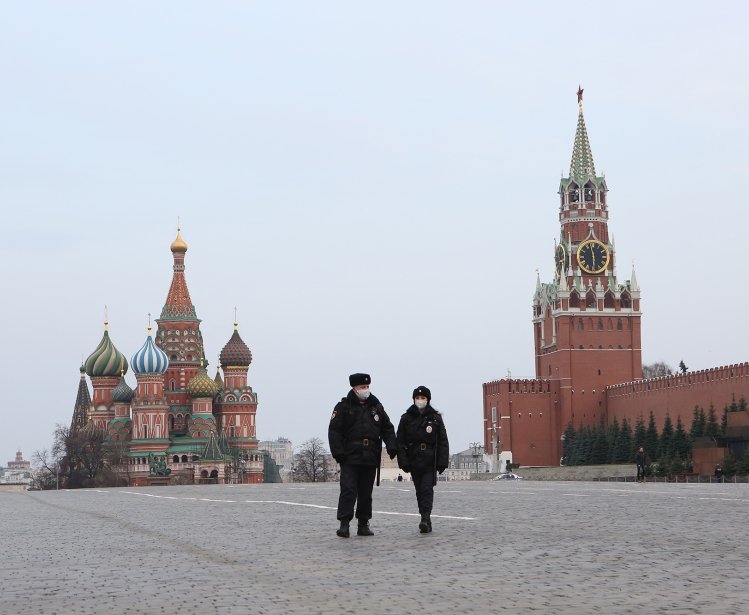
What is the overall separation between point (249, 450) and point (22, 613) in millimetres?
98402

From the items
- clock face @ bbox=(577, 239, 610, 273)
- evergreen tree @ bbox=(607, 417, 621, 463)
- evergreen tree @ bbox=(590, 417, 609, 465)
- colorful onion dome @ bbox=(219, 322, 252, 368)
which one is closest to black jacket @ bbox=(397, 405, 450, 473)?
evergreen tree @ bbox=(607, 417, 621, 463)

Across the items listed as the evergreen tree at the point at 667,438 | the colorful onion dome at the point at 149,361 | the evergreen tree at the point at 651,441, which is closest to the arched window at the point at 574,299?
the evergreen tree at the point at 651,441

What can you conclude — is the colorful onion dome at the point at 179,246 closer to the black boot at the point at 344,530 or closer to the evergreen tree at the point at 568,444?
the evergreen tree at the point at 568,444

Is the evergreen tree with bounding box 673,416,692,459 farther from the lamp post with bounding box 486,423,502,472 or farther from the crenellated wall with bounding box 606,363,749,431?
the lamp post with bounding box 486,423,502,472

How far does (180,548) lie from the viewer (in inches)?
416

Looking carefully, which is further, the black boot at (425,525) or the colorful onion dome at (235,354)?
the colorful onion dome at (235,354)

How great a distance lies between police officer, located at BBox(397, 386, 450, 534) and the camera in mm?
11406

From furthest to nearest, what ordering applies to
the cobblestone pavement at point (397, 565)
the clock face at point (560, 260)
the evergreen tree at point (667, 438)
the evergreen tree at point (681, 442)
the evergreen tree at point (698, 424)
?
1. the clock face at point (560, 260)
2. the evergreen tree at point (667, 438)
3. the evergreen tree at point (698, 424)
4. the evergreen tree at point (681, 442)
5. the cobblestone pavement at point (397, 565)

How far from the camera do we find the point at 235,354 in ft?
346

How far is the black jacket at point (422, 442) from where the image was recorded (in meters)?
11.4

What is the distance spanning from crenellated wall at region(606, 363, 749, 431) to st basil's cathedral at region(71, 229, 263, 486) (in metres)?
27.5

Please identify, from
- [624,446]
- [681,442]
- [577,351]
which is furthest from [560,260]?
[681,442]

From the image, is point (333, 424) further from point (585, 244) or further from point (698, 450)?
point (585, 244)

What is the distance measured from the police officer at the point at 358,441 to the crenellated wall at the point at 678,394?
210 ft
